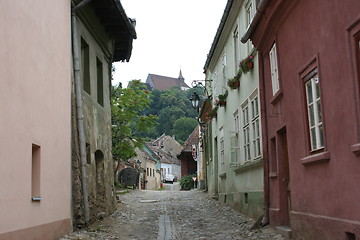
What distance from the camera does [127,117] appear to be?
25016mm

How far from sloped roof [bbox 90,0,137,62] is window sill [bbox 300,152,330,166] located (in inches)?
283

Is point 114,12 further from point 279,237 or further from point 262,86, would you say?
point 279,237

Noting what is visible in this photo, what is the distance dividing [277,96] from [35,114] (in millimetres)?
4697

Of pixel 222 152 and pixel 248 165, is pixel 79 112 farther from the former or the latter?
pixel 222 152

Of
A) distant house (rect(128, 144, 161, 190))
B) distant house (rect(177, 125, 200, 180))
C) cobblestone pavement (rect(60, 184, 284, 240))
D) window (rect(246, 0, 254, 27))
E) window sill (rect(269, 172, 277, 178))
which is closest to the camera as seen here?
cobblestone pavement (rect(60, 184, 284, 240))

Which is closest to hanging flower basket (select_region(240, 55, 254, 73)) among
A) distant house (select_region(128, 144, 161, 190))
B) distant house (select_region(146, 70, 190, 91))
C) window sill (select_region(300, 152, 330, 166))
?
window sill (select_region(300, 152, 330, 166))

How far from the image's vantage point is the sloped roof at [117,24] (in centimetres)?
1304

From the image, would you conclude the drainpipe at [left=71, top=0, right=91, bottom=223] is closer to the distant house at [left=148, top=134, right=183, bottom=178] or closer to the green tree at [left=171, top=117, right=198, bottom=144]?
the distant house at [left=148, top=134, right=183, bottom=178]

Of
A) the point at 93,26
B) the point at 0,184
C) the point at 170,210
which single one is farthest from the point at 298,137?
the point at 170,210

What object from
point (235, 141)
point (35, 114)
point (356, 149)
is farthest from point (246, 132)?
point (356, 149)

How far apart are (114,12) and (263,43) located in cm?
479

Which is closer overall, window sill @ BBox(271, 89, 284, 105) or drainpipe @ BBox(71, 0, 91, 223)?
window sill @ BBox(271, 89, 284, 105)

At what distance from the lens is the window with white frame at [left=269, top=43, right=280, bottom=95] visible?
1005cm

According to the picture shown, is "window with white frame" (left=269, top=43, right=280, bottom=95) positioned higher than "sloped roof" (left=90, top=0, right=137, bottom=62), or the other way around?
"sloped roof" (left=90, top=0, right=137, bottom=62)
